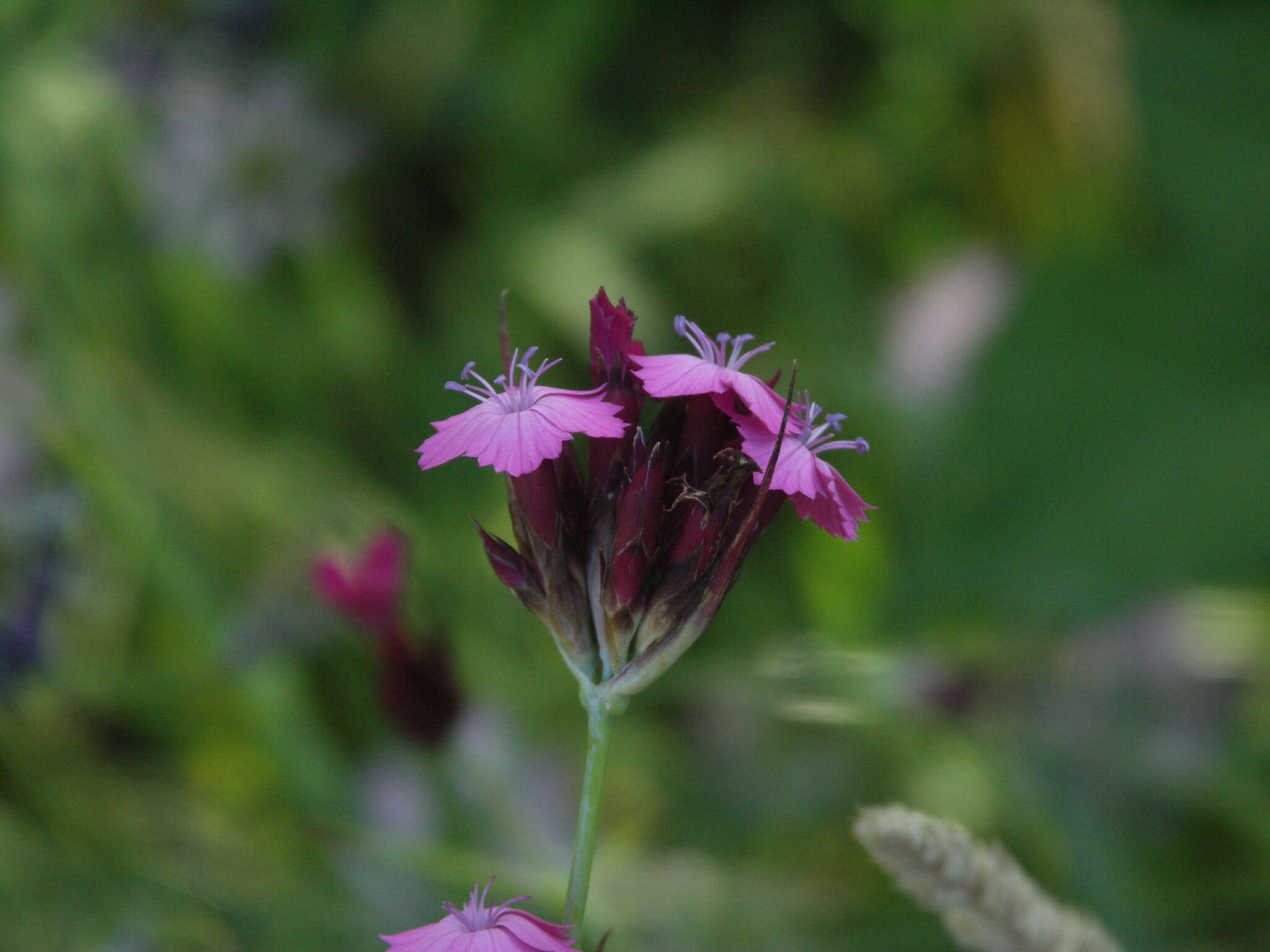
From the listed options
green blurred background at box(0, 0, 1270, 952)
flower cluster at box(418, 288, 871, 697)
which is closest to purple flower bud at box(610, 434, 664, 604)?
flower cluster at box(418, 288, 871, 697)

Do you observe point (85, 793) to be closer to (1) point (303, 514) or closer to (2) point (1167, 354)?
(1) point (303, 514)

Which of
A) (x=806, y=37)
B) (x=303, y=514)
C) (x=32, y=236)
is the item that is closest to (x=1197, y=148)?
(x=806, y=37)

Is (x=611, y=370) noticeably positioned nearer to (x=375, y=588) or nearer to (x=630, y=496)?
(x=630, y=496)

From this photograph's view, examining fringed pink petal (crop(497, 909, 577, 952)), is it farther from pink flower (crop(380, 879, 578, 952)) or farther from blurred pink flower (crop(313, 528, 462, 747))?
blurred pink flower (crop(313, 528, 462, 747))

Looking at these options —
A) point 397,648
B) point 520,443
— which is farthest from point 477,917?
point 397,648

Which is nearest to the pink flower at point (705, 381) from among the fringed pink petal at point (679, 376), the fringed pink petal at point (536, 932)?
the fringed pink petal at point (679, 376)

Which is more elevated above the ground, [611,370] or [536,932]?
[611,370]
